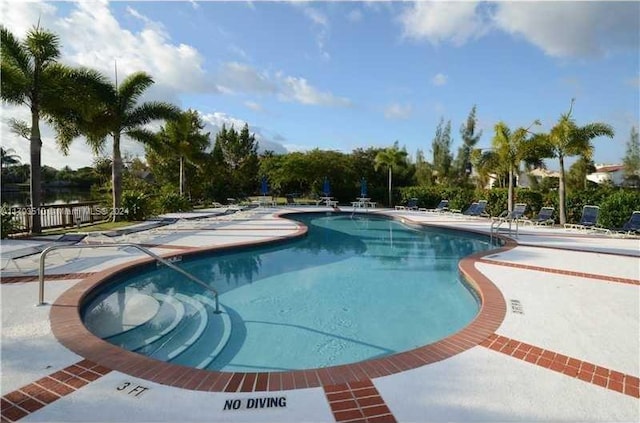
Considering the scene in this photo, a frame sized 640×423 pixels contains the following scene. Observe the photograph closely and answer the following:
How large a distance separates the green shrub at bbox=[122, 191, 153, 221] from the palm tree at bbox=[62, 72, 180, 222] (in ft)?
0.86

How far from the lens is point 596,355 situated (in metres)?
3.89

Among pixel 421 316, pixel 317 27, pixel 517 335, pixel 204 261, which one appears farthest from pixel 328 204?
pixel 517 335

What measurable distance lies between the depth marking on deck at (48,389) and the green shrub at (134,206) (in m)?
13.2

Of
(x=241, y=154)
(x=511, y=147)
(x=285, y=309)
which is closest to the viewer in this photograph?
(x=285, y=309)

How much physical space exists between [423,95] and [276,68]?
22.9 feet

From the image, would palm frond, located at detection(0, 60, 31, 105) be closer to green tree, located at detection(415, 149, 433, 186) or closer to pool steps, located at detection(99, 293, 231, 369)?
pool steps, located at detection(99, 293, 231, 369)

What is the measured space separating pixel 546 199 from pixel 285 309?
15756 mm

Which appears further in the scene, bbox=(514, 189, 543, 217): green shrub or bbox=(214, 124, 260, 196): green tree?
bbox=(214, 124, 260, 196): green tree

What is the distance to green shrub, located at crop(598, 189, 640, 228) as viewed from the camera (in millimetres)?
13164

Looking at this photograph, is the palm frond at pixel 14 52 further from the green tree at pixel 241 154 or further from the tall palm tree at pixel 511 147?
the green tree at pixel 241 154

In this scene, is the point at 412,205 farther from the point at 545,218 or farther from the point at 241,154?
the point at 241,154

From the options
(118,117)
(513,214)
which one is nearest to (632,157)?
(513,214)

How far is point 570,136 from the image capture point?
51.9 ft

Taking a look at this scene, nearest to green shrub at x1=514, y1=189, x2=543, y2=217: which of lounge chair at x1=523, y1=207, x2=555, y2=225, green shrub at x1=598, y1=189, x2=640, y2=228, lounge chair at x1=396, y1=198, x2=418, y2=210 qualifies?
lounge chair at x1=523, y1=207, x2=555, y2=225
